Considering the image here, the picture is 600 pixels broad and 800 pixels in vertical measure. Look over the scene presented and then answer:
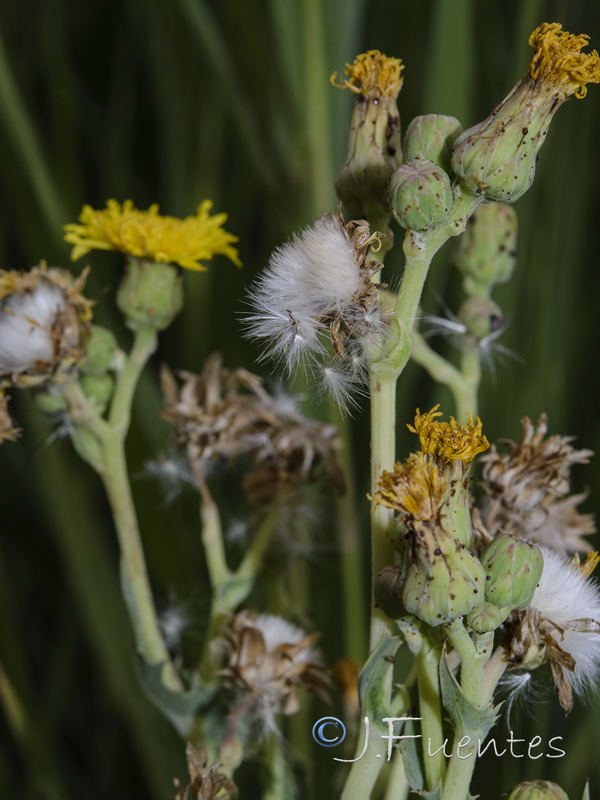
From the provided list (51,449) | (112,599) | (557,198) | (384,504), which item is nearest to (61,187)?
(51,449)

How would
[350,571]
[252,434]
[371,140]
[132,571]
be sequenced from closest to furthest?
[371,140] < [132,571] < [252,434] < [350,571]

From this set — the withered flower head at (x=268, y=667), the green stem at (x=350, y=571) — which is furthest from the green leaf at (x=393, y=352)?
the green stem at (x=350, y=571)

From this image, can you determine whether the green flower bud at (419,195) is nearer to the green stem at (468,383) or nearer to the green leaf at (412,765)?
the green stem at (468,383)

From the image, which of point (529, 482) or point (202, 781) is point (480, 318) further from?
point (202, 781)

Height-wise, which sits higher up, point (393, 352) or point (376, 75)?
point (376, 75)

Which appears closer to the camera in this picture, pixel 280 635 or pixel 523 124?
pixel 523 124

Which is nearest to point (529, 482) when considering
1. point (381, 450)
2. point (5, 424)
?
point (381, 450)

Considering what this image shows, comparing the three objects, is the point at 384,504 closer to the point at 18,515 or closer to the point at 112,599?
the point at 112,599
